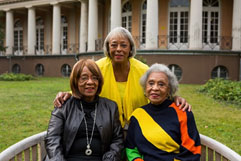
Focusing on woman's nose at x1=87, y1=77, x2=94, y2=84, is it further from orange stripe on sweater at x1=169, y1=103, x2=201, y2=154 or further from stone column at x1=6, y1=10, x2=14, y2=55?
stone column at x1=6, y1=10, x2=14, y2=55

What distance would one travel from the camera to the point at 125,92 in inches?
Result: 120

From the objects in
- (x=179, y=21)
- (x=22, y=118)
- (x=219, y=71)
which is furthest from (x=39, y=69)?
(x=22, y=118)

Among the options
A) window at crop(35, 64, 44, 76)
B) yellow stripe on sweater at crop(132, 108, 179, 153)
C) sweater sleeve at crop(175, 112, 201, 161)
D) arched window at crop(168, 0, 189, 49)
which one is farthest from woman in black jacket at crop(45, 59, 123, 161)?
window at crop(35, 64, 44, 76)

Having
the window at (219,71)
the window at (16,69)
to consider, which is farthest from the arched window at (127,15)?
the window at (16,69)

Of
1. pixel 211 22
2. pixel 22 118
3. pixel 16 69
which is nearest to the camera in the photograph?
pixel 22 118

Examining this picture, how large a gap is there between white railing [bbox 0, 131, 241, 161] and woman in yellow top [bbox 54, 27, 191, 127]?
2.76ft

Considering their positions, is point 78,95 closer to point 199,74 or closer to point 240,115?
point 240,115

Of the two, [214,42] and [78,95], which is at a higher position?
[214,42]

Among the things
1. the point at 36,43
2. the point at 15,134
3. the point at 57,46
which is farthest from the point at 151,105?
the point at 36,43

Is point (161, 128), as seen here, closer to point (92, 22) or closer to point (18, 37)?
point (92, 22)

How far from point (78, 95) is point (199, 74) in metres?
14.9

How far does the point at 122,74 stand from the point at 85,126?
33.7 inches

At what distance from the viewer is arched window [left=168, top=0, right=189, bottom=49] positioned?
19250 millimetres

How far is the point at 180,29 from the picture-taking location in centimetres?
1942
